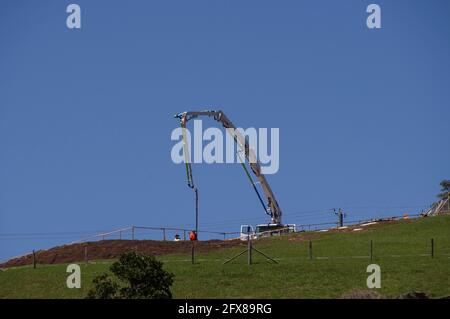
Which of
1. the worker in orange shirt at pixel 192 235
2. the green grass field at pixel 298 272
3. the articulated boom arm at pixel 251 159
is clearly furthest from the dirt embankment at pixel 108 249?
the articulated boom arm at pixel 251 159

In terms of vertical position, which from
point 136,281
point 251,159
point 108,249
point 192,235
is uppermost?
point 251,159

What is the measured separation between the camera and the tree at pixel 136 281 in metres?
32.2

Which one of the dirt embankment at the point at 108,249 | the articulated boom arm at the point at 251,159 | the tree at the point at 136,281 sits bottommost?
the tree at the point at 136,281

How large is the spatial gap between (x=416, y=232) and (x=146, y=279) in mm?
37735

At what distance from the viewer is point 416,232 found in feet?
218

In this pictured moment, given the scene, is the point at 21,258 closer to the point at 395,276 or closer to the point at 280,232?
the point at 280,232

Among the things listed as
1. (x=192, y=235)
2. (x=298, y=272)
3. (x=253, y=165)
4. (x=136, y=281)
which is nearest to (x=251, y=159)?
(x=253, y=165)

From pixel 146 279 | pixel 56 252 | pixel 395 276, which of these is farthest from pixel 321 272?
pixel 56 252

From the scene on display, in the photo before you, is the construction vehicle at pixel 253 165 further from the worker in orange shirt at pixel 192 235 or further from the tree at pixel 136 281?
the tree at pixel 136 281

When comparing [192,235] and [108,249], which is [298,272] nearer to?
[108,249]

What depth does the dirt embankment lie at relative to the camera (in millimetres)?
62531

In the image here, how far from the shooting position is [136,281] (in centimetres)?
3291

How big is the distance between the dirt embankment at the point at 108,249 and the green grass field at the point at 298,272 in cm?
338

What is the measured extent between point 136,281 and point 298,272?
52.3ft
